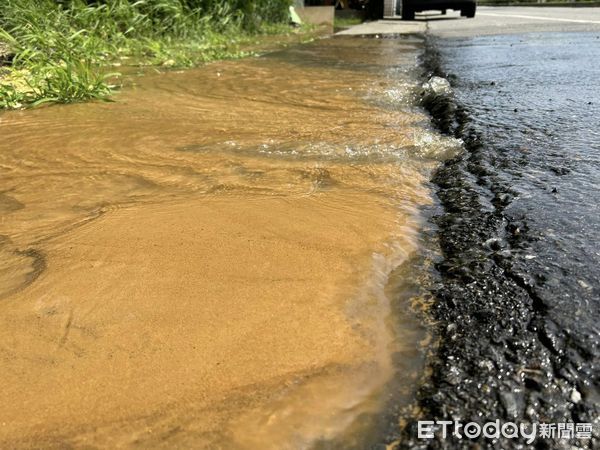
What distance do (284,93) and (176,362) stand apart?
280cm

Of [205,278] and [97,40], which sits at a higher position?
[97,40]

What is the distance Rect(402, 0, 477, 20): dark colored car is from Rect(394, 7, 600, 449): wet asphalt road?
9.80m

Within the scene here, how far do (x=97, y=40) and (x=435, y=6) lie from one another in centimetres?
876

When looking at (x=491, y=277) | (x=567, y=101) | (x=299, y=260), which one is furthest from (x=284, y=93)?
(x=491, y=277)

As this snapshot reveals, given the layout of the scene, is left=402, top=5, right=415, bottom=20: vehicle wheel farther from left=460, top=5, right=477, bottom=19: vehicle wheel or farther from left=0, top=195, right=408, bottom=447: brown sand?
left=0, top=195, right=408, bottom=447: brown sand

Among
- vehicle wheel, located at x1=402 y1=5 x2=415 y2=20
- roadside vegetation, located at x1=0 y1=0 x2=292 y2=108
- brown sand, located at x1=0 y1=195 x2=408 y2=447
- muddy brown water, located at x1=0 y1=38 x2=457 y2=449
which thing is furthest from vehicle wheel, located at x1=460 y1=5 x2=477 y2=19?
brown sand, located at x1=0 y1=195 x2=408 y2=447

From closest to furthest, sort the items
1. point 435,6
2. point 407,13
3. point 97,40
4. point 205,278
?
point 205,278 → point 97,40 → point 435,6 → point 407,13

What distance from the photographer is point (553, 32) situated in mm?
7336

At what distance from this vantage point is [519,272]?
118 centimetres

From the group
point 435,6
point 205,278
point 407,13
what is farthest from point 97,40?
point 407,13

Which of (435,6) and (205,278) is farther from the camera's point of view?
(435,6)

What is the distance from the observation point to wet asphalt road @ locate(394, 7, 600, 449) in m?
0.86

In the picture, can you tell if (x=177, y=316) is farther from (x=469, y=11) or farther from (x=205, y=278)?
(x=469, y=11)

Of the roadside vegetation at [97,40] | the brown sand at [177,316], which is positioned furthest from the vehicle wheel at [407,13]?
the brown sand at [177,316]
